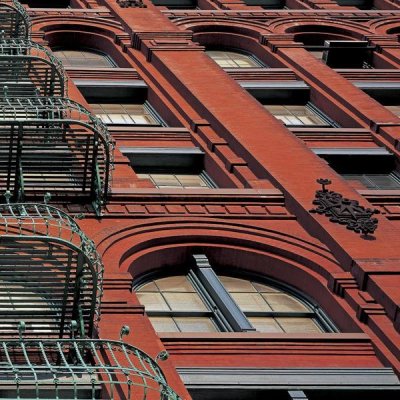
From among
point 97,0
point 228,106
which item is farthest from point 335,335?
point 97,0

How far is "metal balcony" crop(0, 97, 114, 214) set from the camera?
3109 centimetres

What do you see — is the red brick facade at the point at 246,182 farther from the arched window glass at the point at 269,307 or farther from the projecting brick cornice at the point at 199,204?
the arched window glass at the point at 269,307

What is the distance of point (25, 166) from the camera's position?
103ft

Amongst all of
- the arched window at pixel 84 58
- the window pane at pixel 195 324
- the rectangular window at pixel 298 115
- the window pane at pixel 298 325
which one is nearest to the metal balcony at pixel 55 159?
the window pane at pixel 195 324

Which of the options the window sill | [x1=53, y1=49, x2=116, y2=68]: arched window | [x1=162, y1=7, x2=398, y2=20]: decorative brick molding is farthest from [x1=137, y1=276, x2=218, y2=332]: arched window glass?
[x1=162, y1=7, x2=398, y2=20]: decorative brick molding

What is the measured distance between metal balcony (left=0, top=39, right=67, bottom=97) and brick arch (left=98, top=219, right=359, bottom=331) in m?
5.67

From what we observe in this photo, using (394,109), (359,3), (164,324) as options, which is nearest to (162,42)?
(394,109)

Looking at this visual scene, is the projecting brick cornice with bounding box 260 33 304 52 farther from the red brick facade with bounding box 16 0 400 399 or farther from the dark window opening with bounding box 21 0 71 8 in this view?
the dark window opening with bounding box 21 0 71 8

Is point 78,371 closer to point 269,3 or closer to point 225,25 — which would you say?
point 225,25

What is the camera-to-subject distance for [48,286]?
2605 cm

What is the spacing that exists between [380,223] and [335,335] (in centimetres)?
492

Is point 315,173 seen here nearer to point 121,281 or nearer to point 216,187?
point 216,187

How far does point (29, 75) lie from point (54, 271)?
37.3ft

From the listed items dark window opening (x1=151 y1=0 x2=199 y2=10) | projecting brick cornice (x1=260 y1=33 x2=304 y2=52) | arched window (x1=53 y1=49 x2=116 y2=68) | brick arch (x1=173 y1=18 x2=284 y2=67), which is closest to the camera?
arched window (x1=53 y1=49 x2=116 y2=68)
